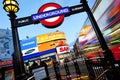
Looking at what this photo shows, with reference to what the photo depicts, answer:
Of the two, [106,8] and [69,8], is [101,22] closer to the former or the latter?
[106,8]

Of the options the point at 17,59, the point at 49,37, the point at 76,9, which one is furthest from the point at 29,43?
the point at 17,59

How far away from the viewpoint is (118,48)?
21.1ft

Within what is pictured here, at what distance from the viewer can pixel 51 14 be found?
4688 millimetres

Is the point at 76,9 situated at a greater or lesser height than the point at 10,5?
lesser

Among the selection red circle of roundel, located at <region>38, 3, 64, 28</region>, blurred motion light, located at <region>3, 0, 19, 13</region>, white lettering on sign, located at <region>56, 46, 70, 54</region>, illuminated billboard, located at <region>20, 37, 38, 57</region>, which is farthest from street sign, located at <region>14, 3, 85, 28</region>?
white lettering on sign, located at <region>56, 46, 70, 54</region>

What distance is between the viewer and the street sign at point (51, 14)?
4.69 m

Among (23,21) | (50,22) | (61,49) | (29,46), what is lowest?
(50,22)

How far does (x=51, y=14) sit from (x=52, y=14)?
0.12ft

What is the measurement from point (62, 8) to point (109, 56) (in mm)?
2411

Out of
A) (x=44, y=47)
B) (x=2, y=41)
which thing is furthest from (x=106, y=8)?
(x=2, y=41)

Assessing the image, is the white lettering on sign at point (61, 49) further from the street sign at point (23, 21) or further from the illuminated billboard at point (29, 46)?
the street sign at point (23, 21)

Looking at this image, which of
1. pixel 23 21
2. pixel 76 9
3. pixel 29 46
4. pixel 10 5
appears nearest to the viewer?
pixel 10 5

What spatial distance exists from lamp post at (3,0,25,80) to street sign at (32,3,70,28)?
0.73 meters

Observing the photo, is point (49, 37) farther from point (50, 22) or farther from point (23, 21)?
point (23, 21)
